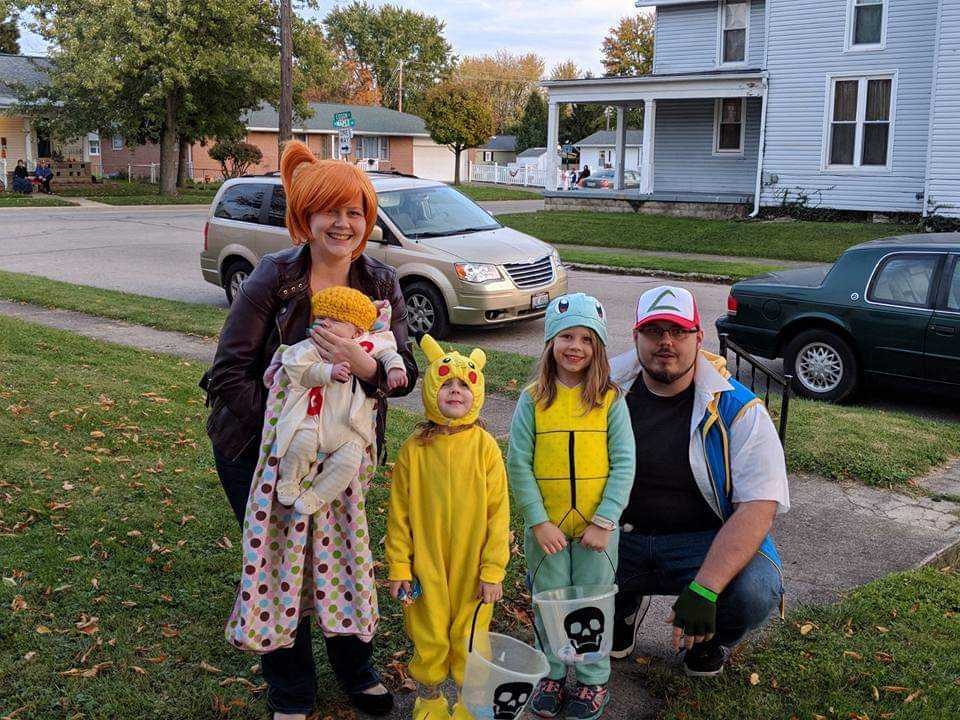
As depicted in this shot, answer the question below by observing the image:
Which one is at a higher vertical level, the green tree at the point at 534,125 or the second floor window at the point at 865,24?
the green tree at the point at 534,125

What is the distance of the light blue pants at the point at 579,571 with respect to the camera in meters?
3.35

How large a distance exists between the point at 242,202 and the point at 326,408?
10295mm

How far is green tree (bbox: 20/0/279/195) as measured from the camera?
32938mm

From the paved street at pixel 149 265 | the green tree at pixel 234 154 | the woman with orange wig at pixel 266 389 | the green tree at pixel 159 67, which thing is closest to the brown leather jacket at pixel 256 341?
the woman with orange wig at pixel 266 389

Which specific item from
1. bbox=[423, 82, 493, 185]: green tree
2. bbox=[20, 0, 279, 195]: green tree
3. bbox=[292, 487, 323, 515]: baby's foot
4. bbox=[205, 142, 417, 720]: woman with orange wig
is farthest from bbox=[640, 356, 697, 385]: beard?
bbox=[423, 82, 493, 185]: green tree

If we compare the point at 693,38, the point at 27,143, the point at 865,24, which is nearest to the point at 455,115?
the point at 27,143

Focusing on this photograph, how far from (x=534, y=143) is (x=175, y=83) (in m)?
39.7

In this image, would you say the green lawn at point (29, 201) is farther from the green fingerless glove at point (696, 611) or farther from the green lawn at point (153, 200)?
the green fingerless glove at point (696, 611)

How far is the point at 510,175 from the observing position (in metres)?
60.1

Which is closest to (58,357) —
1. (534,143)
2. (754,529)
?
(754,529)

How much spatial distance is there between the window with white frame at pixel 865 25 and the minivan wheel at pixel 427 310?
17.0m

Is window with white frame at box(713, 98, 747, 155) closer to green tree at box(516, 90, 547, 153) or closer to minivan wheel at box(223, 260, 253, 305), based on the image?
minivan wheel at box(223, 260, 253, 305)

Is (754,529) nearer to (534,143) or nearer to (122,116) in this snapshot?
(122,116)

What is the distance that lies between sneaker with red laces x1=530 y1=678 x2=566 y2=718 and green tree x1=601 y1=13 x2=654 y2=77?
243 ft
